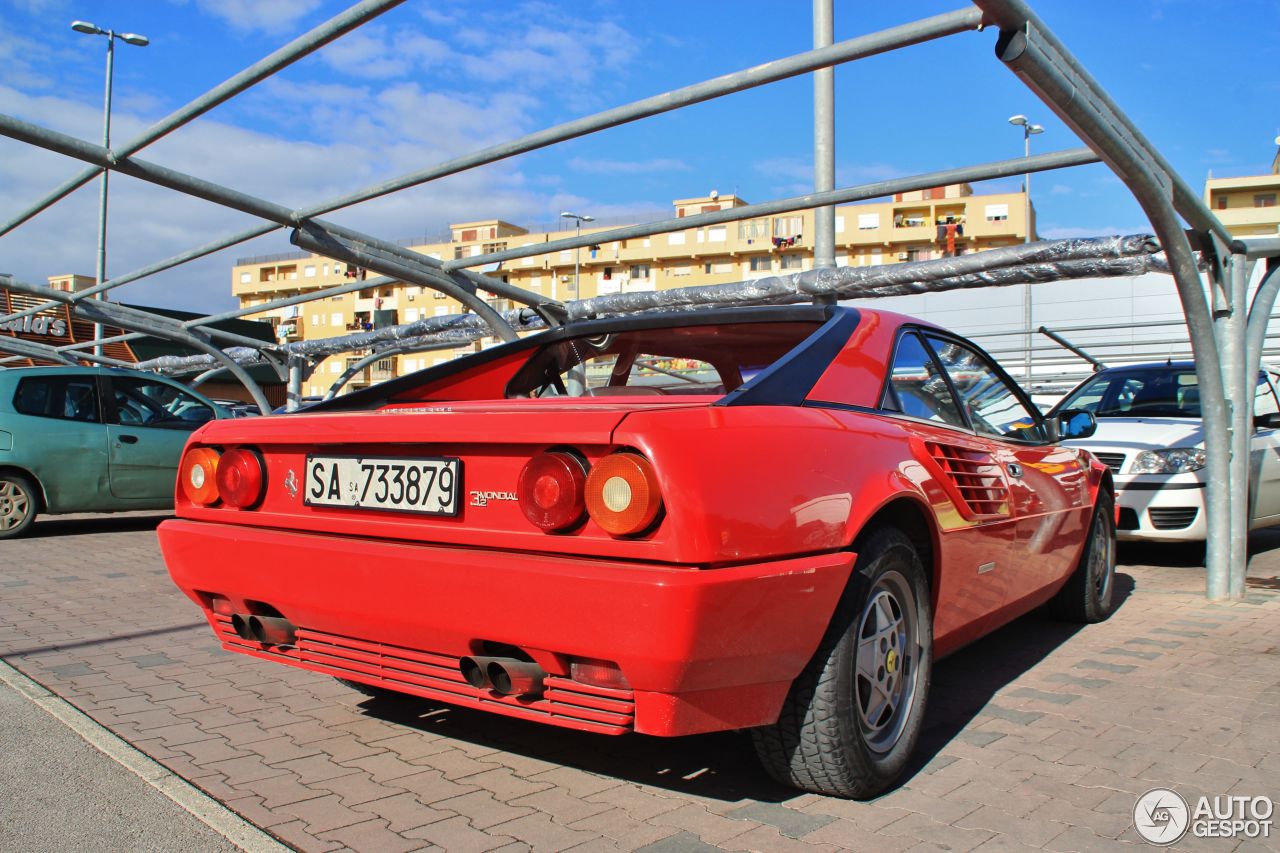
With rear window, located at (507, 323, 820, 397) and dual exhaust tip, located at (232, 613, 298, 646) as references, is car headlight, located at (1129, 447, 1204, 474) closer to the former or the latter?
rear window, located at (507, 323, 820, 397)

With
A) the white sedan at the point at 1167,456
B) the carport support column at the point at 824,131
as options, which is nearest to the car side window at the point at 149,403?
the carport support column at the point at 824,131

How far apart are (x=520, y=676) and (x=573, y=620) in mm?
257

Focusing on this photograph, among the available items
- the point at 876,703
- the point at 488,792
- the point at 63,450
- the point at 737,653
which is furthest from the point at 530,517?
the point at 63,450

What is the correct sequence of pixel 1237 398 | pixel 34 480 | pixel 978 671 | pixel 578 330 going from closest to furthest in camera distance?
1. pixel 578 330
2. pixel 978 671
3. pixel 1237 398
4. pixel 34 480

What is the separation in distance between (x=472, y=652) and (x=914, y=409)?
167 cm

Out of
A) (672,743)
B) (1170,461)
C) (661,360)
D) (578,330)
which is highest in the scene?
(578,330)

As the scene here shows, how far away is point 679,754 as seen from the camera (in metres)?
3.19

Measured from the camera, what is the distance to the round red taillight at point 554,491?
2.37 metres

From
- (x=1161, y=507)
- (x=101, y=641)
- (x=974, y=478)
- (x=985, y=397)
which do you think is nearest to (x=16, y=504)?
(x=101, y=641)

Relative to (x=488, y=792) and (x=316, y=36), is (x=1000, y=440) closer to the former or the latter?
(x=488, y=792)

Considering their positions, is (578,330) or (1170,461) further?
(1170,461)

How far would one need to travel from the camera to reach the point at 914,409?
133 inches

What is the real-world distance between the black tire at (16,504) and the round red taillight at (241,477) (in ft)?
23.1

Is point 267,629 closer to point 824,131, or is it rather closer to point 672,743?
point 672,743
